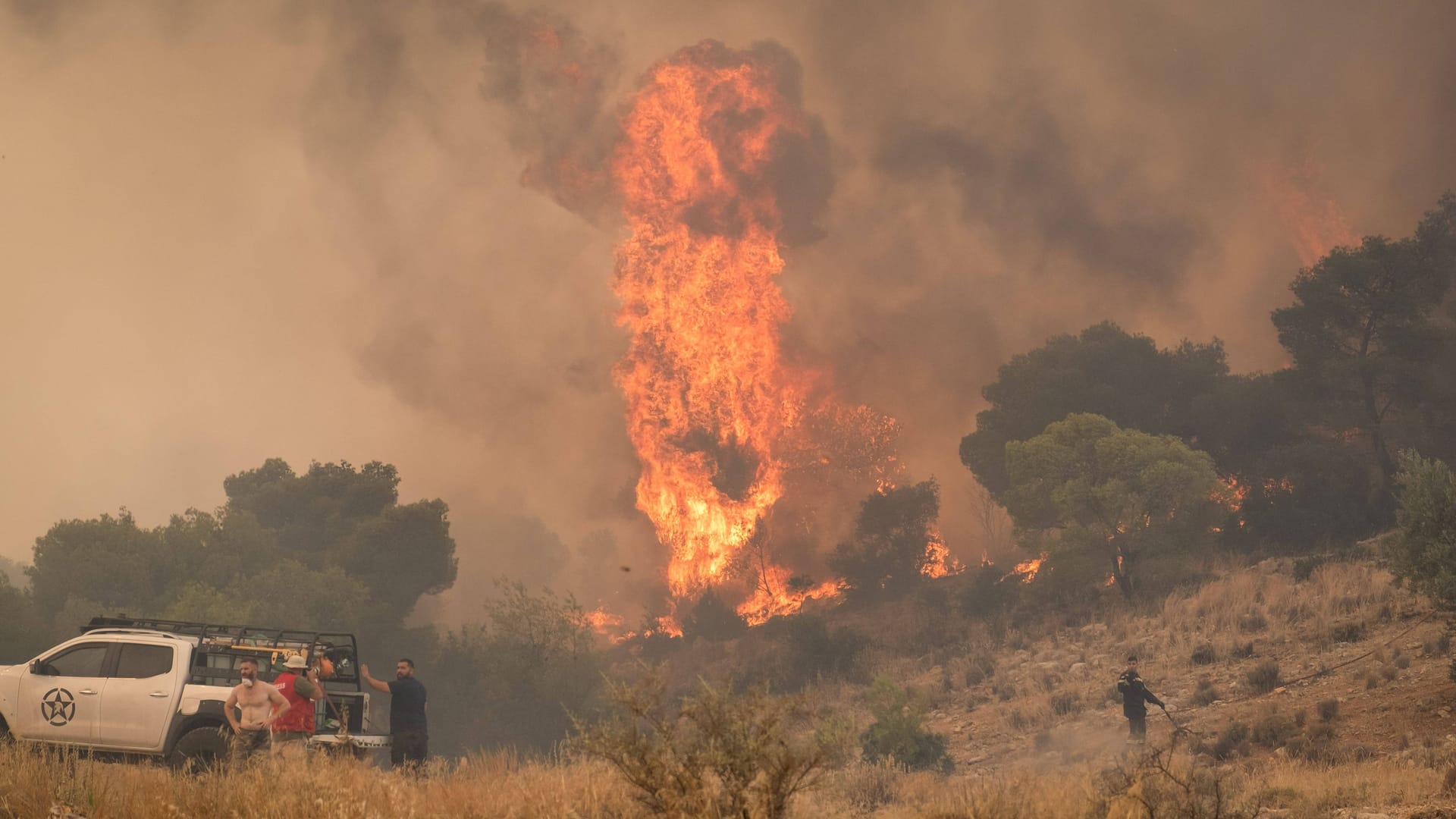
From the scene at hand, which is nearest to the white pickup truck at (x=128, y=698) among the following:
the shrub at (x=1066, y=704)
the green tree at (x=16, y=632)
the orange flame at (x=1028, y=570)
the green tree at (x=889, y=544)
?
the shrub at (x=1066, y=704)

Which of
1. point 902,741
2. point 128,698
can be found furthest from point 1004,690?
point 128,698

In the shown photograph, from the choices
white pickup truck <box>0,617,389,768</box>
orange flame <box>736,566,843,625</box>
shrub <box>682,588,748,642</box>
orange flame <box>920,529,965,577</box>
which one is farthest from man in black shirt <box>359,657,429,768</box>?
orange flame <box>920,529,965,577</box>

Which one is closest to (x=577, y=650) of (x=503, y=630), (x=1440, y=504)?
(x=503, y=630)

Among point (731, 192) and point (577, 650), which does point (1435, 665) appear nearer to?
point (577, 650)

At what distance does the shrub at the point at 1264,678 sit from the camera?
2492 cm

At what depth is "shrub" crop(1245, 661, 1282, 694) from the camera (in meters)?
24.9

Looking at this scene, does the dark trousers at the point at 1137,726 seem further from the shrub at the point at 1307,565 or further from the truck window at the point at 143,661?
the shrub at the point at 1307,565

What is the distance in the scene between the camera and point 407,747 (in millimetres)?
13758

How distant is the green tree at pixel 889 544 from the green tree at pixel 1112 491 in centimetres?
1109

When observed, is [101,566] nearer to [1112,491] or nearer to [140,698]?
[140,698]

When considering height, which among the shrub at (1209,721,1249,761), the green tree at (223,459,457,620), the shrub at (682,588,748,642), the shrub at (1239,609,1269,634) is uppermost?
the green tree at (223,459,457,620)

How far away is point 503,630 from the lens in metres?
44.1

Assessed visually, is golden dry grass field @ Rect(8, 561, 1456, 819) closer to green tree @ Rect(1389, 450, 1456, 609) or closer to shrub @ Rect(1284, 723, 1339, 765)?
shrub @ Rect(1284, 723, 1339, 765)

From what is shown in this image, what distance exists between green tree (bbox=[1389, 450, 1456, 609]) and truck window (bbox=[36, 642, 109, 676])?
25.5 m
